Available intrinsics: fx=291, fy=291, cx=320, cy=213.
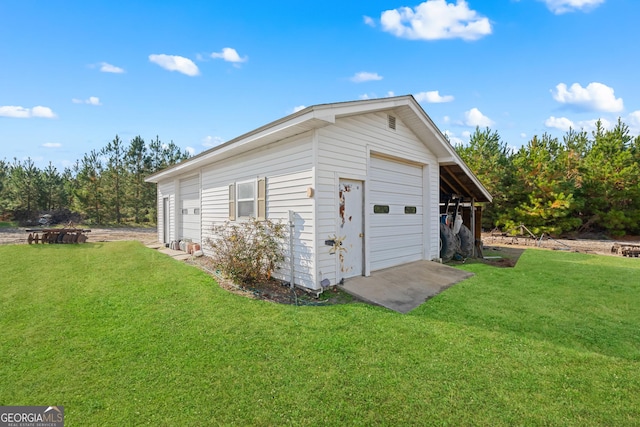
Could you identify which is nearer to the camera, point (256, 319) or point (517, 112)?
point (256, 319)

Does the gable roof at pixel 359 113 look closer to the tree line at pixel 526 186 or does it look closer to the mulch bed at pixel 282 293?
the mulch bed at pixel 282 293

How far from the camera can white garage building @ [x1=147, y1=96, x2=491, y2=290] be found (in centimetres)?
555

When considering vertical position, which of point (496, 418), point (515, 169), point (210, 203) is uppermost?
point (515, 169)

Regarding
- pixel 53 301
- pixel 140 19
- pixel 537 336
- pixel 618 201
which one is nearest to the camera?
pixel 537 336

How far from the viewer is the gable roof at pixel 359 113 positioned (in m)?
5.13

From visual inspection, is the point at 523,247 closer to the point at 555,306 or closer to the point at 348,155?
the point at 555,306

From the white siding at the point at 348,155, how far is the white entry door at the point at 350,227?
0.15m

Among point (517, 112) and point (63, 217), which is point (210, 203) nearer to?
point (517, 112)

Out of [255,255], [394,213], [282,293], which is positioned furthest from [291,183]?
[394,213]

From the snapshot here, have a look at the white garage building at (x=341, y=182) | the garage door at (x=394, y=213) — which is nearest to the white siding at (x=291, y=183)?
the white garage building at (x=341, y=182)

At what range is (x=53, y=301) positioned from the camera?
206 inches

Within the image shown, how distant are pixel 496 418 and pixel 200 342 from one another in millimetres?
3264

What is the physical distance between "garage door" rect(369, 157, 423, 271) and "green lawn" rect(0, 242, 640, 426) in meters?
2.01

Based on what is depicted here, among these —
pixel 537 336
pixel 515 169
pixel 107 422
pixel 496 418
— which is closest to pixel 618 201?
pixel 515 169
